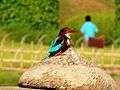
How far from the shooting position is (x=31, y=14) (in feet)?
93.8

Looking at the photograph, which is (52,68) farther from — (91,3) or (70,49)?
(91,3)

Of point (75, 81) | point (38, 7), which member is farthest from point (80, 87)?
point (38, 7)

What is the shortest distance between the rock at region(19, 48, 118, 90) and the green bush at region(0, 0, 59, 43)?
1715cm

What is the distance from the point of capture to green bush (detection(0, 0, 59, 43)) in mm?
28141

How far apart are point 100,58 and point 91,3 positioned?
1086 cm

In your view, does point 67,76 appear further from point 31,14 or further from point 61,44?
point 31,14

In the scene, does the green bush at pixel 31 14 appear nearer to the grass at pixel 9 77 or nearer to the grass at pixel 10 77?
the grass at pixel 10 77

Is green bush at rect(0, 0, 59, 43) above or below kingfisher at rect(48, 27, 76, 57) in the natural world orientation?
above

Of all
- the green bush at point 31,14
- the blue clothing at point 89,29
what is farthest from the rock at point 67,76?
the green bush at point 31,14

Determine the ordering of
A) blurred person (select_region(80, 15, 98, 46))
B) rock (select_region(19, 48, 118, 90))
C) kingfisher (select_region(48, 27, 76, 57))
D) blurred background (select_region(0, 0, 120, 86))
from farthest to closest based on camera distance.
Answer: blurred background (select_region(0, 0, 120, 86))
blurred person (select_region(80, 15, 98, 46))
kingfisher (select_region(48, 27, 76, 57))
rock (select_region(19, 48, 118, 90))

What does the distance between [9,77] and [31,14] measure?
37.6 ft

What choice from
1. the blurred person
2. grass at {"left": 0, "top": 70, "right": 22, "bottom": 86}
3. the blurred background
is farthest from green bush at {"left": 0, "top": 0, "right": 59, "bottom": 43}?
grass at {"left": 0, "top": 70, "right": 22, "bottom": 86}

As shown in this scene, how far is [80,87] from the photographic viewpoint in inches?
408

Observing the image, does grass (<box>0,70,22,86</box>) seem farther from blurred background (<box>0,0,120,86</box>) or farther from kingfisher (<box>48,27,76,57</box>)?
blurred background (<box>0,0,120,86</box>)
